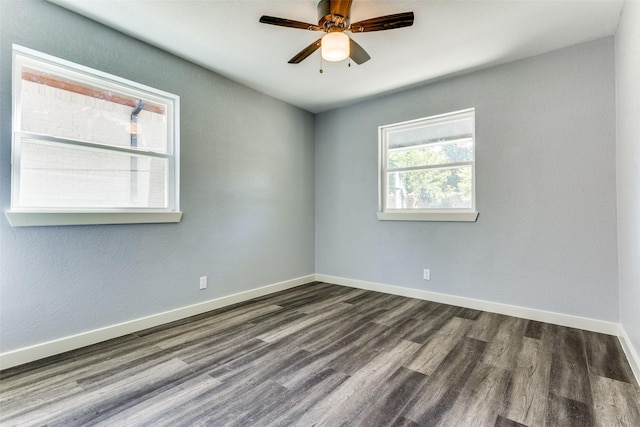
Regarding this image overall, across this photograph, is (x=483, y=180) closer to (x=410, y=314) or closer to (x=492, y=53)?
(x=492, y=53)

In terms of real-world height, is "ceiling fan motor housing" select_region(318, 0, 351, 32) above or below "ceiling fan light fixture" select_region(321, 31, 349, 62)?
above

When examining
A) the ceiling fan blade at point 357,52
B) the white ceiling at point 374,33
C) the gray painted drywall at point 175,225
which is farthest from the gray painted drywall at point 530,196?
the ceiling fan blade at point 357,52

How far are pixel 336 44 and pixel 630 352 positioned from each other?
301 centimetres

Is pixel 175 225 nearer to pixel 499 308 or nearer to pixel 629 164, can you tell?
pixel 499 308

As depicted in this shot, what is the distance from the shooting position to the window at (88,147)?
2152 mm

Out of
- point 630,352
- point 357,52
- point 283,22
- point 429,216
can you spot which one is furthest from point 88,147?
point 630,352

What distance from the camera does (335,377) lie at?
6.35ft

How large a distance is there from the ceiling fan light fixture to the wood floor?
2.22 metres

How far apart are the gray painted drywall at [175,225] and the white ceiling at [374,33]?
0.24m

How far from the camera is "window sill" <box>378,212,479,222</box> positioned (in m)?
3.31

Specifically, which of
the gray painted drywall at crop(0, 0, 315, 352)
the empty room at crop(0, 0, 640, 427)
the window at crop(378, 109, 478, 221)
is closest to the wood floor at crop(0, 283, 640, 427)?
the empty room at crop(0, 0, 640, 427)

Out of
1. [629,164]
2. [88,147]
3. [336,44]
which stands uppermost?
[336,44]

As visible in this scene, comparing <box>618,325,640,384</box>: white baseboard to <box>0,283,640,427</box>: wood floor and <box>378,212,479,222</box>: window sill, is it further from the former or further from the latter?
<box>378,212,479,222</box>: window sill

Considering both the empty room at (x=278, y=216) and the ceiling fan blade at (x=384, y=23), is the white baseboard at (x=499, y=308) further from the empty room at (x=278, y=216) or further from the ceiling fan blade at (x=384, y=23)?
the ceiling fan blade at (x=384, y=23)
